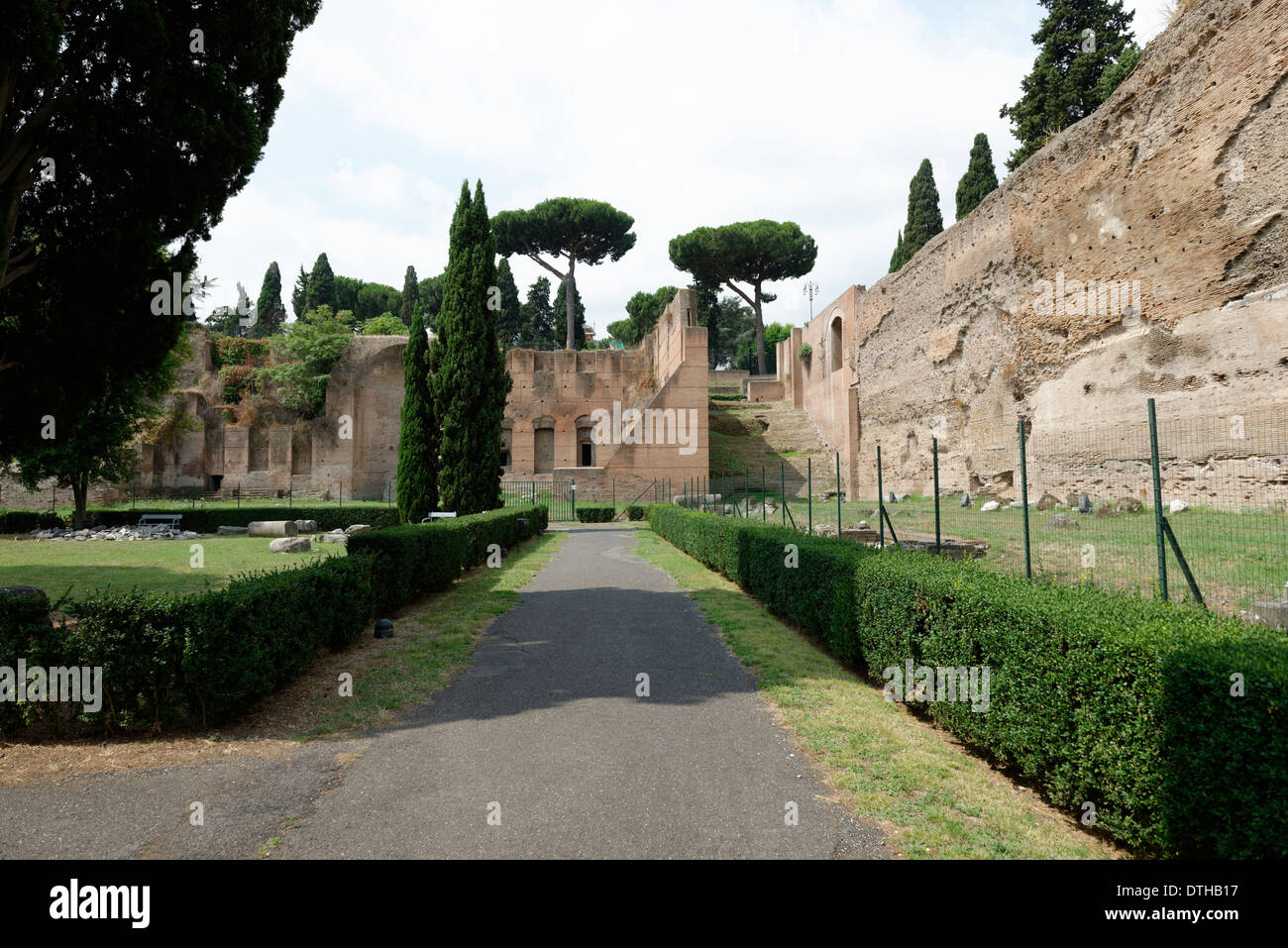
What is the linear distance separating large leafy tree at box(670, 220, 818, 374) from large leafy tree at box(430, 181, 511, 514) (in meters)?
38.0

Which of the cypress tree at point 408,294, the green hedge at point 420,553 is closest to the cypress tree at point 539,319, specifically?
the cypress tree at point 408,294

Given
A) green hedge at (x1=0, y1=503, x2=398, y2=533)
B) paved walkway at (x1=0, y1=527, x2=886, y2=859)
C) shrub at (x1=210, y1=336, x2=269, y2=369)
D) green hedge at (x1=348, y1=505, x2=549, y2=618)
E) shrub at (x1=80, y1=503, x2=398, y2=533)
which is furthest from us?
shrub at (x1=210, y1=336, x2=269, y2=369)

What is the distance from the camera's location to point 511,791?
143 inches

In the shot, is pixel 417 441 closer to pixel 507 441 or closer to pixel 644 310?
pixel 507 441

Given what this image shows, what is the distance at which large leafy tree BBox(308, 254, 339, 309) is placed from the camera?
190 ft

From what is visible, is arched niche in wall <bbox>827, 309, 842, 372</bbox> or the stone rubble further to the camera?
arched niche in wall <bbox>827, 309, 842, 372</bbox>

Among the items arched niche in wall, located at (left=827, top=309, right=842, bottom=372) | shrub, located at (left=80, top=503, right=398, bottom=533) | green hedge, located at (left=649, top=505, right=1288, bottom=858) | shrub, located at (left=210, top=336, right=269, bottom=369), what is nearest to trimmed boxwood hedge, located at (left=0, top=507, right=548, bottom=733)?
green hedge, located at (left=649, top=505, right=1288, bottom=858)

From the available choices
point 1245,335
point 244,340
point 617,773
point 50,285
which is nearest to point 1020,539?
point 1245,335

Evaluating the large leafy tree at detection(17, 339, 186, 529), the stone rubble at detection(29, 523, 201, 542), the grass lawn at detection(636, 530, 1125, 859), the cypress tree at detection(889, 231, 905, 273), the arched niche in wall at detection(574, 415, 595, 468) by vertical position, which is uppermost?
the cypress tree at detection(889, 231, 905, 273)

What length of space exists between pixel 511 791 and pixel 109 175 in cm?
702

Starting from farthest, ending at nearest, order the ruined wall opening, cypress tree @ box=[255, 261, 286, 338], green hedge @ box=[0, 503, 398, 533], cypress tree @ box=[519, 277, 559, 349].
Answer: cypress tree @ box=[519, 277, 559, 349]
cypress tree @ box=[255, 261, 286, 338]
the ruined wall opening
green hedge @ box=[0, 503, 398, 533]

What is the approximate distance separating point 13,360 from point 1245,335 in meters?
18.7

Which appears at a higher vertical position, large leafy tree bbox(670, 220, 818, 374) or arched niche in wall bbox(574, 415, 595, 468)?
large leafy tree bbox(670, 220, 818, 374)

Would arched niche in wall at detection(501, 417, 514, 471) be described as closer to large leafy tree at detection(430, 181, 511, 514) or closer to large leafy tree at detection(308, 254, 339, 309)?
large leafy tree at detection(430, 181, 511, 514)
